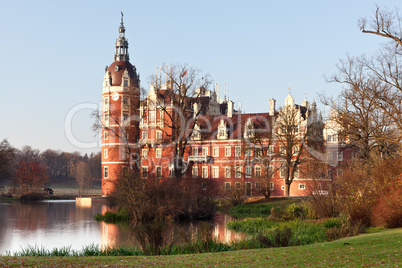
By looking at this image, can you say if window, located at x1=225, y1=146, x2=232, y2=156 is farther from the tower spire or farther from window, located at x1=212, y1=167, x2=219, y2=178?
the tower spire

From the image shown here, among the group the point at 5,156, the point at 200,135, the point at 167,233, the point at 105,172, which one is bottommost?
the point at 167,233

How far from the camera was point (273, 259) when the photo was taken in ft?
39.3

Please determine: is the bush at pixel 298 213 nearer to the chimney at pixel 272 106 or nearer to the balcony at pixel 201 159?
the chimney at pixel 272 106

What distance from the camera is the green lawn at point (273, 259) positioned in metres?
11.2

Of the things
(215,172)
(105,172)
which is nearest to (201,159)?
(215,172)

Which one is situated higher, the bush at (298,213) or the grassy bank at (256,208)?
the bush at (298,213)

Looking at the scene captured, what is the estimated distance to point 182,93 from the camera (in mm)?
40125

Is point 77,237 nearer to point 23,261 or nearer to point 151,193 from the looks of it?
point 151,193

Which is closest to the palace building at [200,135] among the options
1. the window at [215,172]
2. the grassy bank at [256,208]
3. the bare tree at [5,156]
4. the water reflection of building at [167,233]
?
the window at [215,172]

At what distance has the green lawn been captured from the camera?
1125 cm

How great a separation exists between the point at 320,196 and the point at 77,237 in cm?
1159

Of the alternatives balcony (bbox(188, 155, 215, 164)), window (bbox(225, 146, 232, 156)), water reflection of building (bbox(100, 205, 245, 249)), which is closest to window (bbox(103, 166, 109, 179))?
balcony (bbox(188, 155, 215, 164))

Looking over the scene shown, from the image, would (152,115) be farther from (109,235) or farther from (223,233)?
(223,233)

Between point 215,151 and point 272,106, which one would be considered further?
point 215,151
